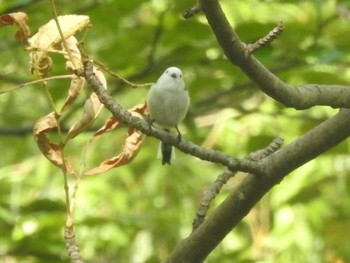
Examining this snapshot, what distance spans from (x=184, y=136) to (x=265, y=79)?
2.57 m

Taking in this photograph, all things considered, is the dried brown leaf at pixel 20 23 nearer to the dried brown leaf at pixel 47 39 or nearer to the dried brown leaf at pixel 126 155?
the dried brown leaf at pixel 47 39

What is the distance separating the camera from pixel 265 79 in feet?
5.96

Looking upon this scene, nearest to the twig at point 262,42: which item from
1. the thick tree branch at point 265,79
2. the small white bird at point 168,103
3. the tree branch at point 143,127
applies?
the thick tree branch at point 265,79

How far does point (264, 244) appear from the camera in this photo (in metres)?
5.96

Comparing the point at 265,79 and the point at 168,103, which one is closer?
the point at 265,79

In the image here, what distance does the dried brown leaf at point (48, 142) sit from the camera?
6.52 feet

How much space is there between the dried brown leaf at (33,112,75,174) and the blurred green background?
0.27 m

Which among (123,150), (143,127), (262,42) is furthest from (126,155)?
(262,42)

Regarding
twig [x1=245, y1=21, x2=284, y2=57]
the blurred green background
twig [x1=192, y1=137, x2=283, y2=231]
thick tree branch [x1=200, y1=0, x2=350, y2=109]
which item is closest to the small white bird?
twig [x1=192, y1=137, x2=283, y2=231]

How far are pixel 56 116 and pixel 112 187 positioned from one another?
15.3 feet

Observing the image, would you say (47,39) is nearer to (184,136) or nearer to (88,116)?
(88,116)

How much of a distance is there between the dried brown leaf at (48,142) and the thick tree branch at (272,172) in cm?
43

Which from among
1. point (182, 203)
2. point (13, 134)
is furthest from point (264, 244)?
point (13, 134)

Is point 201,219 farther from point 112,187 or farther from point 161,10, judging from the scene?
point 112,187
